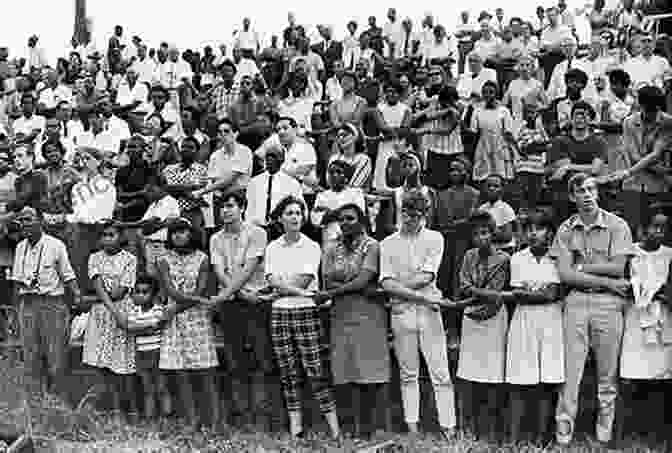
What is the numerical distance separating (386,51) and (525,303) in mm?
13321

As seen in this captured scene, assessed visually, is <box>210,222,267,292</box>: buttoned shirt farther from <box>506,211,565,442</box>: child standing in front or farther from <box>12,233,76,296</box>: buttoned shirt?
<box>506,211,565,442</box>: child standing in front

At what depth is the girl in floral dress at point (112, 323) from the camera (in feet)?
35.2

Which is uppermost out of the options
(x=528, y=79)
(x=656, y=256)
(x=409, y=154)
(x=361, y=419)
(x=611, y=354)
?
(x=528, y=79)

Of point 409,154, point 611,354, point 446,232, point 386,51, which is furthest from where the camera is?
point 386,51

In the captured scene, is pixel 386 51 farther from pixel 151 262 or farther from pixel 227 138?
pixel 151 262

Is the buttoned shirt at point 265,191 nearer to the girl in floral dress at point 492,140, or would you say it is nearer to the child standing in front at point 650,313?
the girl in floral dress at point 492,140

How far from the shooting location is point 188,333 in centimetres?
1027

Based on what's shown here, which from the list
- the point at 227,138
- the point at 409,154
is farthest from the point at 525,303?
the point at 227,138

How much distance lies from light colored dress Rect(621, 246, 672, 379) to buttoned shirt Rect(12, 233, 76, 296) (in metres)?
5.92

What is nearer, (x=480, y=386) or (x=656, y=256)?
(x=656, y=256)

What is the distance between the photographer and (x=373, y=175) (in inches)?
523

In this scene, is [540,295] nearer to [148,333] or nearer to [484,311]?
[484,311]

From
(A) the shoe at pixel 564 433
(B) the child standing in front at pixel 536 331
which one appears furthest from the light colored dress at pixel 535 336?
(A) the shoe at pixel 564 433

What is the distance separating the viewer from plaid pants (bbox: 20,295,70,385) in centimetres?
1145
